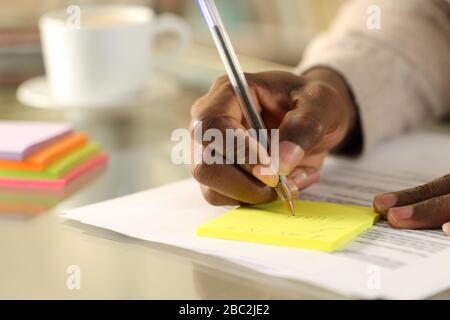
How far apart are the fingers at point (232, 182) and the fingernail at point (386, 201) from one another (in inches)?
3.5

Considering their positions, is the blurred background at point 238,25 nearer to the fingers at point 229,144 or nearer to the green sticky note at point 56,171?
the green sticky note at point 56,171

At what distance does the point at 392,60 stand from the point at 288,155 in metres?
0.38

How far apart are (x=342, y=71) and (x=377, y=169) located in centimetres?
14

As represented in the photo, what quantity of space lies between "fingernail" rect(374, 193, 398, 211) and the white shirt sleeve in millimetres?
232

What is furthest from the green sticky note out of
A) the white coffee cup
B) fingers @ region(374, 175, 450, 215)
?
fingers @ region(374, 175, 450, 215)

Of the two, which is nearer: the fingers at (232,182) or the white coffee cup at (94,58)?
the fingers at (232,182)

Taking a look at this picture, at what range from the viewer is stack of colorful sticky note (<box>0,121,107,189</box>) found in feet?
2.60

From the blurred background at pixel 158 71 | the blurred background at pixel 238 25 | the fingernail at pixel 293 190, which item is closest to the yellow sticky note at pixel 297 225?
the fingernail at pixel 293 190

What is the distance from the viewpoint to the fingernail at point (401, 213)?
2.04 feet

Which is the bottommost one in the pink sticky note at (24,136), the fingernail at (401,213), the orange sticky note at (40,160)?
the fingernail at (401,213)

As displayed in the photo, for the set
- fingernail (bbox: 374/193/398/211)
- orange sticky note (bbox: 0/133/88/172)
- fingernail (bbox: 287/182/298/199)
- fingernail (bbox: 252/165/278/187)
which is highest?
orange sticky note (bbox: 0/133/88/172)

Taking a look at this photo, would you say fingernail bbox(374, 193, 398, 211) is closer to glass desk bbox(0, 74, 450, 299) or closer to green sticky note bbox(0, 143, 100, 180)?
glass desk bbox(0, 74, 450, 299)

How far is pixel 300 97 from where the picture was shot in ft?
2.34

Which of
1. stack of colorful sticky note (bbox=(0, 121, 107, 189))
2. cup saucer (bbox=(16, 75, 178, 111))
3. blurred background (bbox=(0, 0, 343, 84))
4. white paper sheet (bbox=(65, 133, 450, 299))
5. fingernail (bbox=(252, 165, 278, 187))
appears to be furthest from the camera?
blurred background (bbox=(0, 0, 343, 84))
